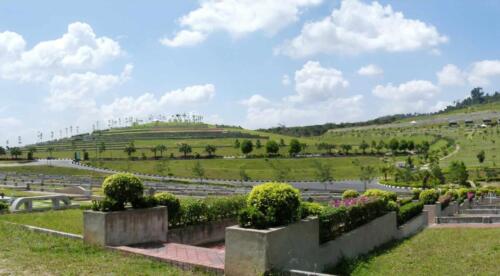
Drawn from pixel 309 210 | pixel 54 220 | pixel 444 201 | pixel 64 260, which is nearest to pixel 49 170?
pixel 444 201

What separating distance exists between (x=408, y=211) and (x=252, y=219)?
11571mm

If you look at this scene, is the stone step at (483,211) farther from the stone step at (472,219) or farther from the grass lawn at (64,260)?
the grass lawn at (64,260)

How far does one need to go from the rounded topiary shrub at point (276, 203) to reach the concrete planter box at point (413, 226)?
27.8 feet

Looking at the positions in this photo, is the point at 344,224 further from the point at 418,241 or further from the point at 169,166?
the point at 169,166

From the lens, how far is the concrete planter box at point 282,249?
8375mm

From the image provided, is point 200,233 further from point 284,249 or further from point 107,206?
point 284,249

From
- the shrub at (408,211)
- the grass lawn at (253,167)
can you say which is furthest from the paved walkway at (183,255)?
the grass lawn at (253,167)

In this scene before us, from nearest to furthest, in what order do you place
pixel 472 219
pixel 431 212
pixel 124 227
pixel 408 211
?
pixel 124 227
pixel 408 211
pixel 472 219
pixel 431 212

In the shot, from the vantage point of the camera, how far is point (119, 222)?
11211mm

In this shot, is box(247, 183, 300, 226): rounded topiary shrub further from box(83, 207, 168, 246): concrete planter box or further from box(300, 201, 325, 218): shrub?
box(83, 207, 168, 246): concrete planter box

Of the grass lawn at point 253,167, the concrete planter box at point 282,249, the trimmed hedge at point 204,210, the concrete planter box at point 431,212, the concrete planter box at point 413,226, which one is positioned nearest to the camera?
the concrete planter box at point 282,249

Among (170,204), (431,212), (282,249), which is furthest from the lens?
(431,212)

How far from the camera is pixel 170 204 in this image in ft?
42.6

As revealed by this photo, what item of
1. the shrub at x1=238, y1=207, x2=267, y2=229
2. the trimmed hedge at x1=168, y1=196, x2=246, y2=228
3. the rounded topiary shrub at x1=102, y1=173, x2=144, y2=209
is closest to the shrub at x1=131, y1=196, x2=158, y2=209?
the rounded topiary shrub at x1=102, y1=173, x2=144, y2=209
